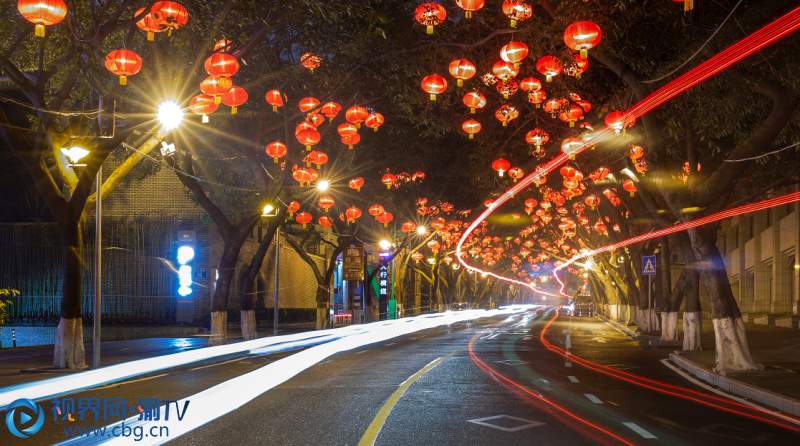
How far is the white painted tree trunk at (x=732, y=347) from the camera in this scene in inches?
589

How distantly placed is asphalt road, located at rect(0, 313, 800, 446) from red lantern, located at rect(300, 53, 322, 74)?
8321 millimetres

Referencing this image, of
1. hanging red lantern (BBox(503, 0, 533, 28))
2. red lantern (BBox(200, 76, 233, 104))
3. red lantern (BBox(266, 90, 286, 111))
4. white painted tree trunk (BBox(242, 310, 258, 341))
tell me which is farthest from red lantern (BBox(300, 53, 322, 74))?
white painted tree trunk (BBox(242, 310, 258, 341))

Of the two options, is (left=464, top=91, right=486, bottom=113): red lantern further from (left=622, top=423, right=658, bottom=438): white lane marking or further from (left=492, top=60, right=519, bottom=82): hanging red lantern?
(left=622, top=423, right=658, bottom=438): white lane marking

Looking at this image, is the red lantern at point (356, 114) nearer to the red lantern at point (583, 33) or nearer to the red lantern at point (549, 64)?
the red lantern at point (549, 64)

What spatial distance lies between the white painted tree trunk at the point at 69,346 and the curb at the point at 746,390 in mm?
14224

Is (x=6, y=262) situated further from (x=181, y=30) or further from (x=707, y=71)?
(x=707, y=71)

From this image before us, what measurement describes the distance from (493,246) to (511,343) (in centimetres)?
3172

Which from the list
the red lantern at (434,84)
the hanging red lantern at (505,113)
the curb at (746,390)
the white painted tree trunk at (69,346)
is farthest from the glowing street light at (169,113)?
the curb at (746,390)

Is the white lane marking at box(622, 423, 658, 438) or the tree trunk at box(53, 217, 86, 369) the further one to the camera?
the tree trunk at box(53, 217, 86, 369)

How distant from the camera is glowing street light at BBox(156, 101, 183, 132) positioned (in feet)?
56.3

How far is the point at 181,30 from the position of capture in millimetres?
15250

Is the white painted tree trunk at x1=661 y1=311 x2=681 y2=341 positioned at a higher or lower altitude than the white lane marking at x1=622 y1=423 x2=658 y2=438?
lower

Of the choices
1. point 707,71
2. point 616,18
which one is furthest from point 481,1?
point 707,71

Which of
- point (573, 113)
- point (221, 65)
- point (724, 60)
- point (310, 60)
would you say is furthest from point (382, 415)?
point (310, 60)
